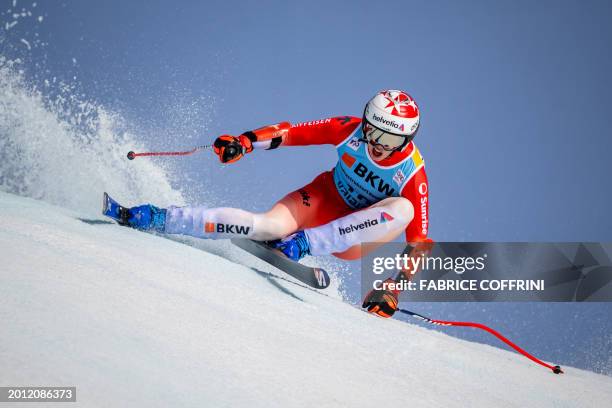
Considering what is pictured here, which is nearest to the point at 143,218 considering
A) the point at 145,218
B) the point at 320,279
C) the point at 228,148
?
the point at 145,218

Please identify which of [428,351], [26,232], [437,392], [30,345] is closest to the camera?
[30,345]

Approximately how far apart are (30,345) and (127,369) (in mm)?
237

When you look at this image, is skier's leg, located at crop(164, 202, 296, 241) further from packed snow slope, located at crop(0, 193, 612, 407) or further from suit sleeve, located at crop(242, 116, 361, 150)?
suit sleeve, located at crop(242, 116, 361, 150)

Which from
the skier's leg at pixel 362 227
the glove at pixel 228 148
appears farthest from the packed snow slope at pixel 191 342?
the glove at pixel 228 148

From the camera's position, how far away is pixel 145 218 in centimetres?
360

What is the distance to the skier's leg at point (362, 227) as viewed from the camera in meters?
4.04

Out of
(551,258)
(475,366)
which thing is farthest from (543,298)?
(475,366)

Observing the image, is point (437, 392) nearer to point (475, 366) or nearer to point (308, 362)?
point (308, 362)

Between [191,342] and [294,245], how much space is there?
7.61ft

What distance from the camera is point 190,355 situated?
162 cm

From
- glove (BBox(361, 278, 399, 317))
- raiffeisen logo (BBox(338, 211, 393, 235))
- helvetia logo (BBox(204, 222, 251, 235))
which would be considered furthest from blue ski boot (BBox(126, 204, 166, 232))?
glove (BBox(361, 278, 399, 317))

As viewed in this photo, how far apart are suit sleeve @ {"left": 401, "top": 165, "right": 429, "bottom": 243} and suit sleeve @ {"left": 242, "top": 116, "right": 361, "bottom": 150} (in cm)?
65

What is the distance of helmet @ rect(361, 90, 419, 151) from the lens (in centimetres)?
404

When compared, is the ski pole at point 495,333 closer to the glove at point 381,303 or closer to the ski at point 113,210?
the glove at point 381,303
